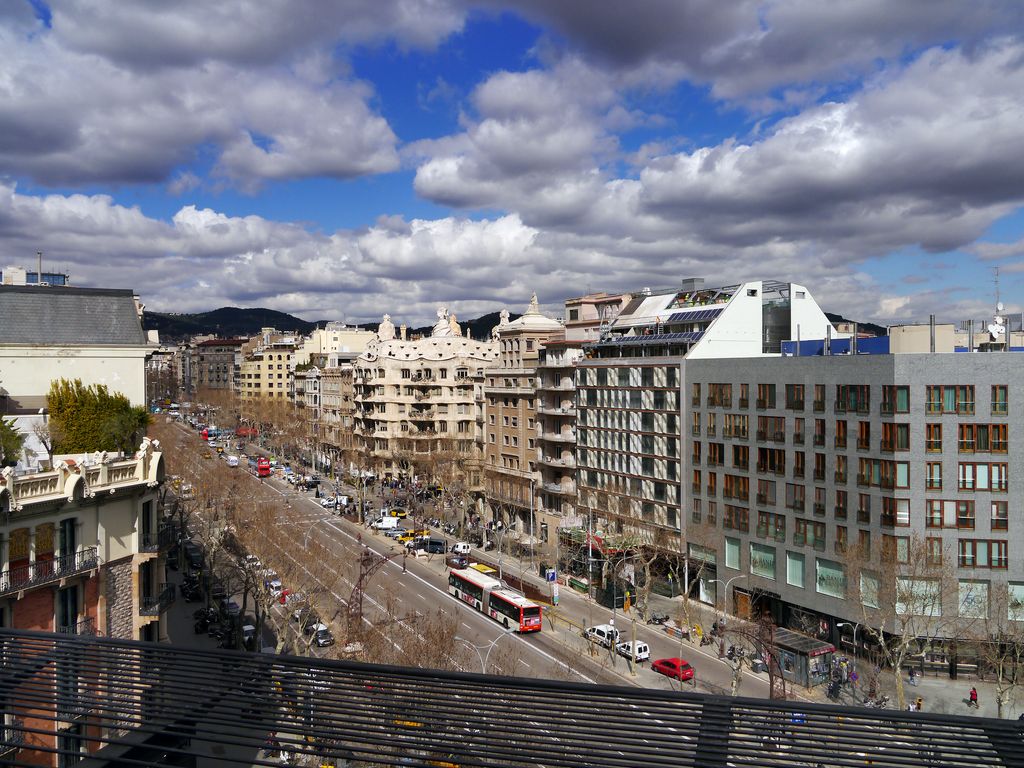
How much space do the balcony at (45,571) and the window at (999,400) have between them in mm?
40407

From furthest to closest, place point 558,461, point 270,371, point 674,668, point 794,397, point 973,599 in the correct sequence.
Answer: point 270,371 → point 558,461 → point 794,397 → point 973,599 → point 674,668

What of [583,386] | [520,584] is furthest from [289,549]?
[583,386]

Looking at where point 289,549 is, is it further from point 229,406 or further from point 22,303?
point 229,406

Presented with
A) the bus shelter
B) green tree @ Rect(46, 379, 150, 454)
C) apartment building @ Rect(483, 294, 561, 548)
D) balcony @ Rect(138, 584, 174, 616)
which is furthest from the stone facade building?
green tree @ Rect(46, 379, 150, 454)

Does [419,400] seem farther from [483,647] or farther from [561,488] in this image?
[483,647]

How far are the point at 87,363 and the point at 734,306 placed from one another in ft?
134

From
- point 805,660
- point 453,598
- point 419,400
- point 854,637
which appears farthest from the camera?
point 419,400

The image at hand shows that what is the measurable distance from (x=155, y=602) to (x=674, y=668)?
78.4ft

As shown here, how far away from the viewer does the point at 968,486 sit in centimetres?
3859

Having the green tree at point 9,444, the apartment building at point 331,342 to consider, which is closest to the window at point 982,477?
the green tree at point 9,444

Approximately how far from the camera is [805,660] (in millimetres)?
37125

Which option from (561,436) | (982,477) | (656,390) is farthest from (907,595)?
(561,436)

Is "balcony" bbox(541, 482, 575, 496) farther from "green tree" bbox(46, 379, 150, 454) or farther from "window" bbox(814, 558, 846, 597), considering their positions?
"green tree" bbox(46, 379, 150, 454)

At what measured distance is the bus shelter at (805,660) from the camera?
3703 centimetres
